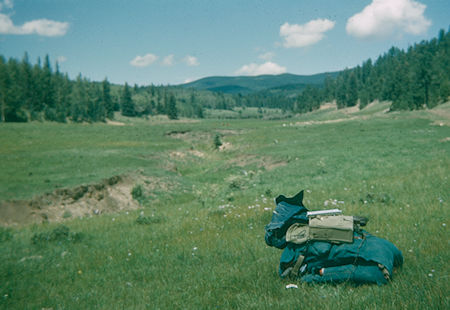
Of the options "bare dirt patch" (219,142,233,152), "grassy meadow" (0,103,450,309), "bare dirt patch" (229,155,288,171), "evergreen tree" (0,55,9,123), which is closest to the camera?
"grassy meadow" (0,103,450,309)

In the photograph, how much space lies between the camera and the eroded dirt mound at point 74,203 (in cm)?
1702

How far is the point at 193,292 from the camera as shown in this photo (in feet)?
17.0

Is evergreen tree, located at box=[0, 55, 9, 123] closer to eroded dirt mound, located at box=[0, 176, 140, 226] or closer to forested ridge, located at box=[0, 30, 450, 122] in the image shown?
forested ridge, located at box=[0, 30, 450, 122]

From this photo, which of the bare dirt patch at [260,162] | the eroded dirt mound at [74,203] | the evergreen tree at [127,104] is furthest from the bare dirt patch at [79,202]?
the evergreen tree at [127,104]

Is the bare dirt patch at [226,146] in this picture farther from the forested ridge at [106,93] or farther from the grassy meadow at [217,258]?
the forested ridge at [106,93]

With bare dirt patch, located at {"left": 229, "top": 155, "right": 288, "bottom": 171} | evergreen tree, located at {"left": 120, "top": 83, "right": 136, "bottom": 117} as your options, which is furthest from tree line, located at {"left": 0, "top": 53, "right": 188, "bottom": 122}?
bare dirt patch, located at {"left": 229, "top": 155, "right": 288, "bottom": 171}

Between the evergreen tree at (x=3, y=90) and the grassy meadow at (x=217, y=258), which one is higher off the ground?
the evergreen tree at (x=3, y=90)

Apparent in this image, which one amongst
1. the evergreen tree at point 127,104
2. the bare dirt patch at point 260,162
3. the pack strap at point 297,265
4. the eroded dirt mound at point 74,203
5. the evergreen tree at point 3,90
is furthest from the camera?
the evergreen tree at point 127,104

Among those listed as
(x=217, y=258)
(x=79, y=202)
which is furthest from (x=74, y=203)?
(x=217, y=258)

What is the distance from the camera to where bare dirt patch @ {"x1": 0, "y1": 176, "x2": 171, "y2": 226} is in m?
17.1

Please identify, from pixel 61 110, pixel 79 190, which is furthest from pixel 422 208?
pixel 61 110

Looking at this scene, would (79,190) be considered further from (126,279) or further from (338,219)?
(338,219)

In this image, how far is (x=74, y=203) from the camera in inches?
774

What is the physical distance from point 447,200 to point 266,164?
807 inches
